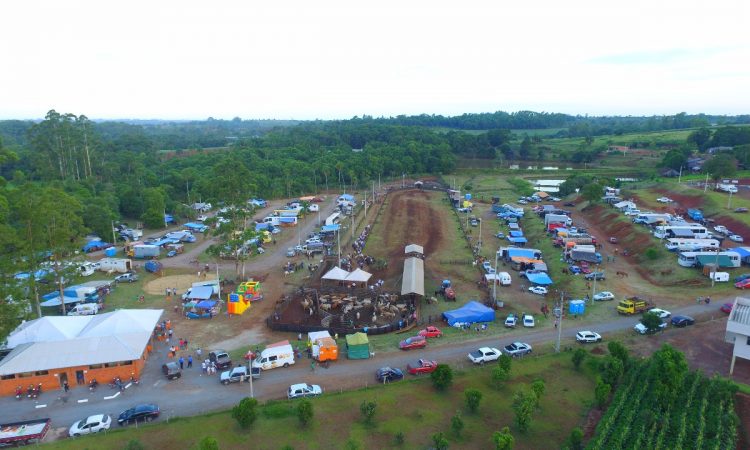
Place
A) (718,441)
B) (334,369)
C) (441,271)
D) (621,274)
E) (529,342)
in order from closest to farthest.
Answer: (718,441)
(334,369)
(529,342)
(621,274)
(441,271)

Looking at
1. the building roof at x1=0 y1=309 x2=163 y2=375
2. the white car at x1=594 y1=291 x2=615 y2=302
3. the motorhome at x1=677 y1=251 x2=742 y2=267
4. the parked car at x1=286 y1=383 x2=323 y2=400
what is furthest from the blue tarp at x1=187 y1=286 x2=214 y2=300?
the motorhome at x1=677 y1=251 x2=742 y2=267

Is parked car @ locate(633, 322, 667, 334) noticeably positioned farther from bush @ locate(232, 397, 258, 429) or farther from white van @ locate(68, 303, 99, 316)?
white van @ locate(68, 303, 99, 316)

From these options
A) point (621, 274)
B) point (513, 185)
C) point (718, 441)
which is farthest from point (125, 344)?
point (513, 185)

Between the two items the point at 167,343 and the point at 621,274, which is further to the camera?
the point at 621,274

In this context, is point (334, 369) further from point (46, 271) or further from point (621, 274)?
point (621, 274)

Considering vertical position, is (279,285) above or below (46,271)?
below

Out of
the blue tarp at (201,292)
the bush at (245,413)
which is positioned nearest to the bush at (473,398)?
the bush at (245,413)

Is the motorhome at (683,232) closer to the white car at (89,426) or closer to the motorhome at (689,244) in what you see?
the motorhome at (689,244)
